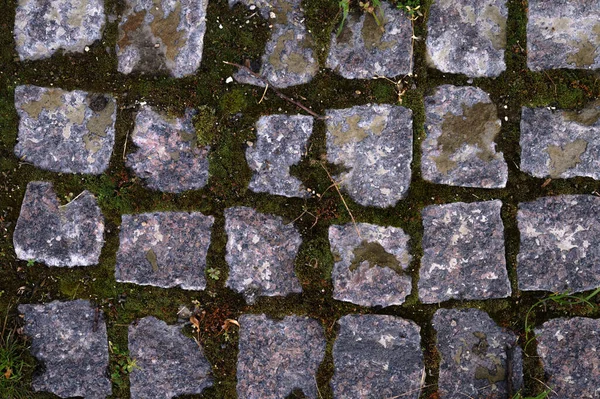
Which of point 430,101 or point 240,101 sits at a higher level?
point 430,101

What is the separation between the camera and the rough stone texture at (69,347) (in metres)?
3.34

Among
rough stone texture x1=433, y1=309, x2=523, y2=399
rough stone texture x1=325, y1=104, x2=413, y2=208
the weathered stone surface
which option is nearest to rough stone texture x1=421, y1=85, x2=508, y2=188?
rough stone texture x1=325, y1=104, x2=413, y2=208

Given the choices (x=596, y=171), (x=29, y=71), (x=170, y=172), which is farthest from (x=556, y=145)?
(x=29, y=71)

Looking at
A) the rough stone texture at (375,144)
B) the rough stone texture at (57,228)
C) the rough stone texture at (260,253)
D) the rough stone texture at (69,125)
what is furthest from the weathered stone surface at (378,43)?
the rough stone texture at (57,228)

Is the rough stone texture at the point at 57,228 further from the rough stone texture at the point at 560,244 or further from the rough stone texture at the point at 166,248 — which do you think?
the rough stone texture at the point at 560,244

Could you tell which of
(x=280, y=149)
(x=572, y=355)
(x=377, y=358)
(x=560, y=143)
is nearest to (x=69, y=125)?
(x=280, y=149)

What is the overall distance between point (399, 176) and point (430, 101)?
23.0 inches

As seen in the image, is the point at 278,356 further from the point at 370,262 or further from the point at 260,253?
the point at 370,262

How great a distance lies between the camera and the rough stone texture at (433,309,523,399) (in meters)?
3.26

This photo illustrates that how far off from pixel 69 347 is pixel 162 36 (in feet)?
7.97

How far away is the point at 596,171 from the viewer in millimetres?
3182

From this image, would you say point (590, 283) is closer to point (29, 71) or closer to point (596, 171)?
point (596, 171)

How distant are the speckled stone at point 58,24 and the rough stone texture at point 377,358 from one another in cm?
282

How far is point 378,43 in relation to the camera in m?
3.19
